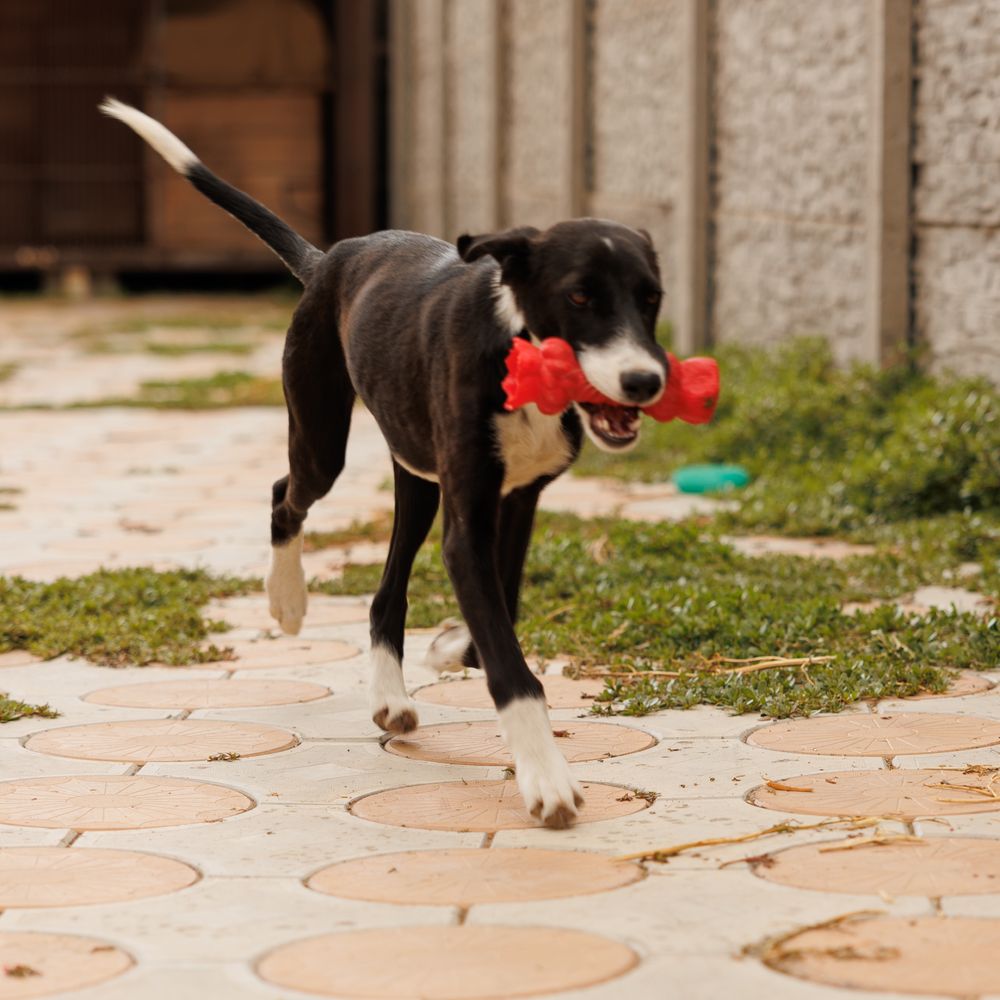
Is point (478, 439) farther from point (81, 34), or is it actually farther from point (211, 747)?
point (81, 34)

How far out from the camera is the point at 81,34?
1902 centimetres

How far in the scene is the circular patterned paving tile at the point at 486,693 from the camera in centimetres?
427

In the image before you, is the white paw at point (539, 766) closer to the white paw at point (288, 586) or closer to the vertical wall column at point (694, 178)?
the white paw at point (288, 586)

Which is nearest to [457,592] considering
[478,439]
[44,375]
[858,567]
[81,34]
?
[478,439]

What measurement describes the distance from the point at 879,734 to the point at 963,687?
51 cm

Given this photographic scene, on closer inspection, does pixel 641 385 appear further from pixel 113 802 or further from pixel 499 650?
pixel 113 802

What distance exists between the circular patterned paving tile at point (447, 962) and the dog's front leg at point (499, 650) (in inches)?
22.7

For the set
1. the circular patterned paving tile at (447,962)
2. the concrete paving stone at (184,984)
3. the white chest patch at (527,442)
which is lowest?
the concrete paving stone at (184,984)

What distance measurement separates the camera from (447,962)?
259cm

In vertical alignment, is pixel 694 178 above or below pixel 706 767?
above

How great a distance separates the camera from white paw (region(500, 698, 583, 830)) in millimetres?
3262

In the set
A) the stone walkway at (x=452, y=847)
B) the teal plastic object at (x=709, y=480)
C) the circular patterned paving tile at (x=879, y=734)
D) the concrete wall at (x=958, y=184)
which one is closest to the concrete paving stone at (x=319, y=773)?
the stone walkway at (x=452, y=847)

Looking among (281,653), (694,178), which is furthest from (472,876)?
(694,178)

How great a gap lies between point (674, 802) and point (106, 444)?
6.37 meters
